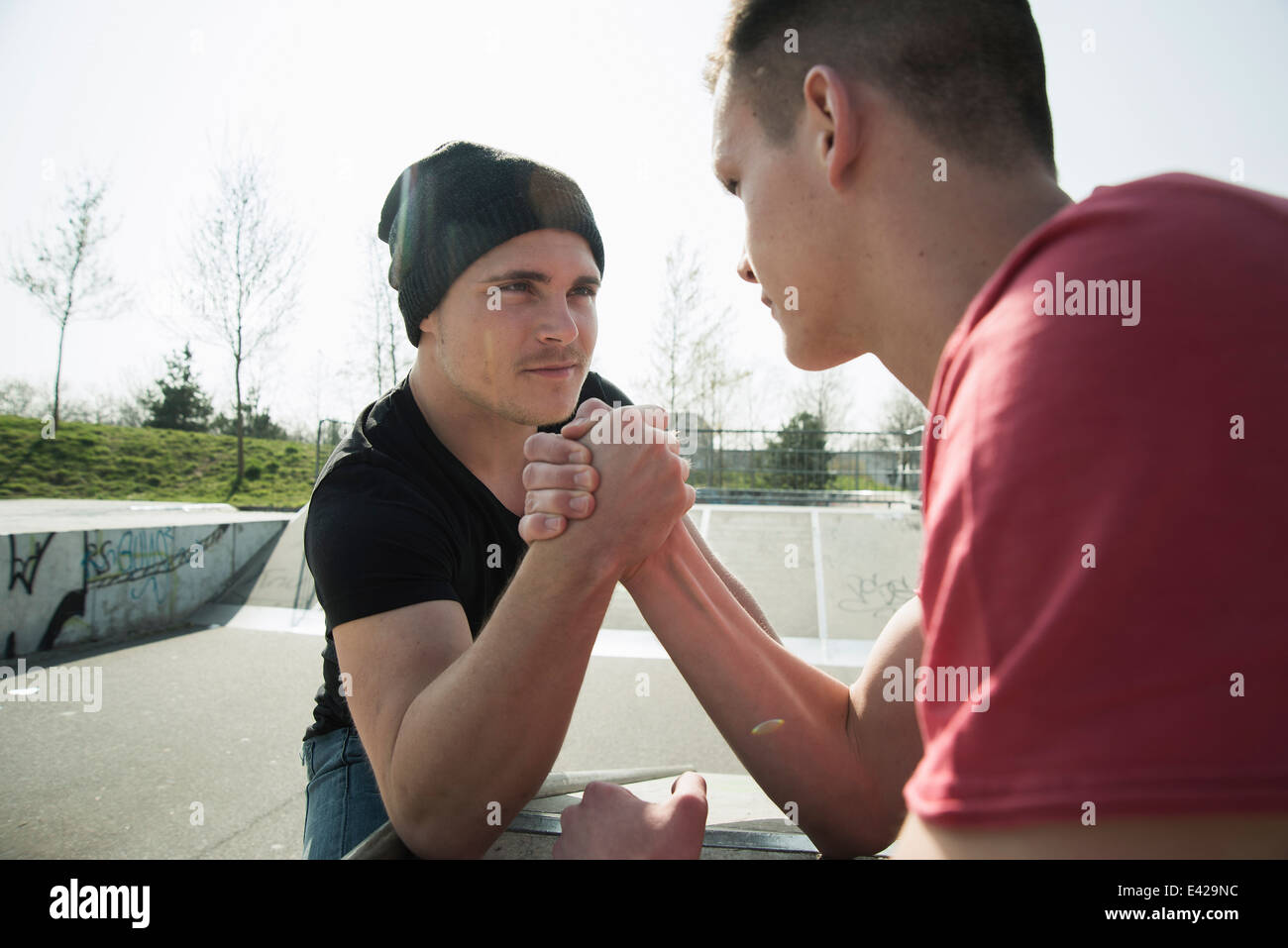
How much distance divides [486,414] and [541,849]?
1569 millimetres

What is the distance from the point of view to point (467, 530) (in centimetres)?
238

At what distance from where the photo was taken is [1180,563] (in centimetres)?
71

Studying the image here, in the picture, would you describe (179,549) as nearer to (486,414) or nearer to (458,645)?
(486,414)

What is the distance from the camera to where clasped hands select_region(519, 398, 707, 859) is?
1452mm

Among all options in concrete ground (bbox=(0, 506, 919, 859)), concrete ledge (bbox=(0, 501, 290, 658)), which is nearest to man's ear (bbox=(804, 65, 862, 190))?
concrete ground (bbox=(0, 506, 919, 859))

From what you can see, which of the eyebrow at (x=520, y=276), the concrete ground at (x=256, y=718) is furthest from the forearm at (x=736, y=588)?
the eyebrow at (x=520, y=276)

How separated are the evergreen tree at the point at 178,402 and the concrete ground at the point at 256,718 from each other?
2299cm

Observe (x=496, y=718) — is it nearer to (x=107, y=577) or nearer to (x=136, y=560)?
(x=107, y=577)

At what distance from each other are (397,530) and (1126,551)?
177 centimetres

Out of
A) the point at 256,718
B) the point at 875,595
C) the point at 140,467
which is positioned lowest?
the point at 256,718

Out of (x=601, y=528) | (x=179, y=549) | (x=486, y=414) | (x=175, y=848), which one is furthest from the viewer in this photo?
(x=179, y=549)

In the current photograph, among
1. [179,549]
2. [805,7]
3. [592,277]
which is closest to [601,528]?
[805,7]

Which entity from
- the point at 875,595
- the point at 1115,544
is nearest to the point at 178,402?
the point at 875,595

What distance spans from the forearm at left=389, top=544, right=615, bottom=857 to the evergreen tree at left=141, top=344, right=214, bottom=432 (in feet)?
105
